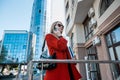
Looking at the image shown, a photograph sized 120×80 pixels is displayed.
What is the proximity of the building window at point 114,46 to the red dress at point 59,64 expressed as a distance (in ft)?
8.91

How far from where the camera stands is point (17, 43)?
49031 mm

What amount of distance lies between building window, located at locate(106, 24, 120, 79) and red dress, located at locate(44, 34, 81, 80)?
2.71 m

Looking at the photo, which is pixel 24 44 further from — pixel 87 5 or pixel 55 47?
pixel 55 47

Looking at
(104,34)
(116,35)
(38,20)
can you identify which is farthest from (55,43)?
(38,20)

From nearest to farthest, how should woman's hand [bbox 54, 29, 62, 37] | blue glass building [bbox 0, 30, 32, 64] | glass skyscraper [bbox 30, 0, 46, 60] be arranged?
1. woman's hand [bbox 54, 29, 62, 37]
2. glass skyscraper [bbox 30, 0, 46, 60]
3. blue glass building [bbox 0, 30, 32, 64]

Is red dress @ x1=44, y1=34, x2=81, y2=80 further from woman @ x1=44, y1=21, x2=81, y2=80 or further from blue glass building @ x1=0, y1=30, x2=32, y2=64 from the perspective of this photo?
blue glass building @ x1=0, y1=30, x2=32, y2=64

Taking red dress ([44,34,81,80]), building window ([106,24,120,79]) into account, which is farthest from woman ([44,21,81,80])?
building window ([106,24,120,79])

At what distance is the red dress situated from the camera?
1.16 meters

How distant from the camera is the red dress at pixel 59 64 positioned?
1164 mm

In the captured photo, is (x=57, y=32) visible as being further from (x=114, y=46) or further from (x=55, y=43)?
(x=114, y=46)

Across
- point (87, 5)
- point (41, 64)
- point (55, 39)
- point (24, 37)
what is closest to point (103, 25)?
point (87, 5)

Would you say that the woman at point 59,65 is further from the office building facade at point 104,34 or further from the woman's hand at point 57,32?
the office building facade at point 104,34

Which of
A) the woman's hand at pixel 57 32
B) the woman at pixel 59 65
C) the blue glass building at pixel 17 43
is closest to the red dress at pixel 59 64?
the woman at pixel 59 65

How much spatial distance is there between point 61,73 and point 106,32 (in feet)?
10.8
